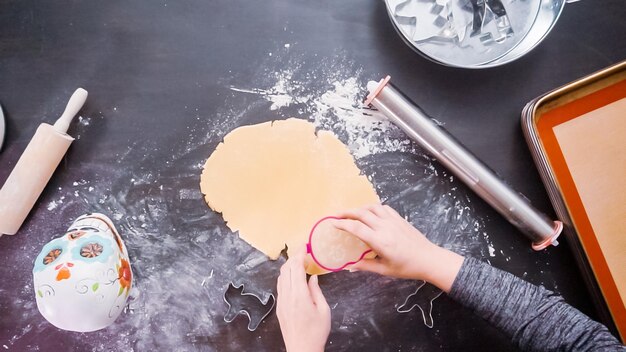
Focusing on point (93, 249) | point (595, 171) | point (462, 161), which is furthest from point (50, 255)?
point (595, 171)

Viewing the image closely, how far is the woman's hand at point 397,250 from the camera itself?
82 centimetres

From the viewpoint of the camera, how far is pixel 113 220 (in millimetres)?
926

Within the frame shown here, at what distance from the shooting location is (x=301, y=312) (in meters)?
0.81

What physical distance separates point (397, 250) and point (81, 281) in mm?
514

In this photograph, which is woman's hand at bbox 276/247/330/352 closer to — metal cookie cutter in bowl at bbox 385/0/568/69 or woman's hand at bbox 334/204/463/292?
woman's hand at bbox 334/204/463/292

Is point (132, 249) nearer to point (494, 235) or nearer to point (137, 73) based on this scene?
point (137, 73)

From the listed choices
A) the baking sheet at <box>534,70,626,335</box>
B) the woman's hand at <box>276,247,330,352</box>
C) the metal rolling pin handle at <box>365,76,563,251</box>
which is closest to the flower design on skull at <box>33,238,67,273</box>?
the woman's hand at <box>276,247,330,352</box>

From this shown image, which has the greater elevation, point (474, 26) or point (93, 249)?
point (474, 26)

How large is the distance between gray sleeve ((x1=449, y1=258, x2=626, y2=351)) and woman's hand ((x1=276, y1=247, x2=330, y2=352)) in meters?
0.24

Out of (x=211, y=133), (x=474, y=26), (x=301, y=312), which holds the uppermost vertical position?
(x=474, y=26)

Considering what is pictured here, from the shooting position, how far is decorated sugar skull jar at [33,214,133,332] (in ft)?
2.50

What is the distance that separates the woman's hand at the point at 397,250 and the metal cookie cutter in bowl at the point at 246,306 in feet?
0.63

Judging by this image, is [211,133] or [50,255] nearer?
[50,255]

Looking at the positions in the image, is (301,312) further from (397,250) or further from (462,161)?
(462,161)
